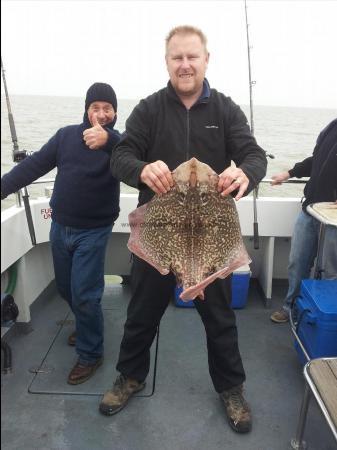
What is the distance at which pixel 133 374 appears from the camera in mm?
2791

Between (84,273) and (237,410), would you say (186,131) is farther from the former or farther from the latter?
(237,410)

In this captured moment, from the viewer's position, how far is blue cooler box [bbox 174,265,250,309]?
403 centimetres

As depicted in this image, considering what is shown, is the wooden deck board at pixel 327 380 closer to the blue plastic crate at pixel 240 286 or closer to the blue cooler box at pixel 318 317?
the blue cooler box at pixel 318 317

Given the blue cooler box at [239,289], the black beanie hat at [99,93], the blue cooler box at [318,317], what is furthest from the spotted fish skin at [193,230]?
the blue cooler box at [239,289]

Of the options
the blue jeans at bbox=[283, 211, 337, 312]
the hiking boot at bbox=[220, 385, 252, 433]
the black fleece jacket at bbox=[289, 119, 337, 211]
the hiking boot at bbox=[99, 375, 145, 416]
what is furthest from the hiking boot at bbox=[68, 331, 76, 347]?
the black fleece jacket at bbox=[289, 119, 337, 211]

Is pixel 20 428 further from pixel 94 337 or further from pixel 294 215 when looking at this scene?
pixel 294 215

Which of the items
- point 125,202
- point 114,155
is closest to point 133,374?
point 114,155

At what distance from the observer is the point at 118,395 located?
272 centimetres

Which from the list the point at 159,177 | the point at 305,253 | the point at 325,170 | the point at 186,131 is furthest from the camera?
the point at 305,253

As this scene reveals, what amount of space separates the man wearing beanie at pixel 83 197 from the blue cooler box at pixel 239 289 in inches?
49.8

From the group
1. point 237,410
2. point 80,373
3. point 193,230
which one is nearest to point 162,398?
point 237,410

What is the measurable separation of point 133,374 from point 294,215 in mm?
2422

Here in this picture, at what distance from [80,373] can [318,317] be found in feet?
6.01

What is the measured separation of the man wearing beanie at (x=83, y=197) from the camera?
281cm
